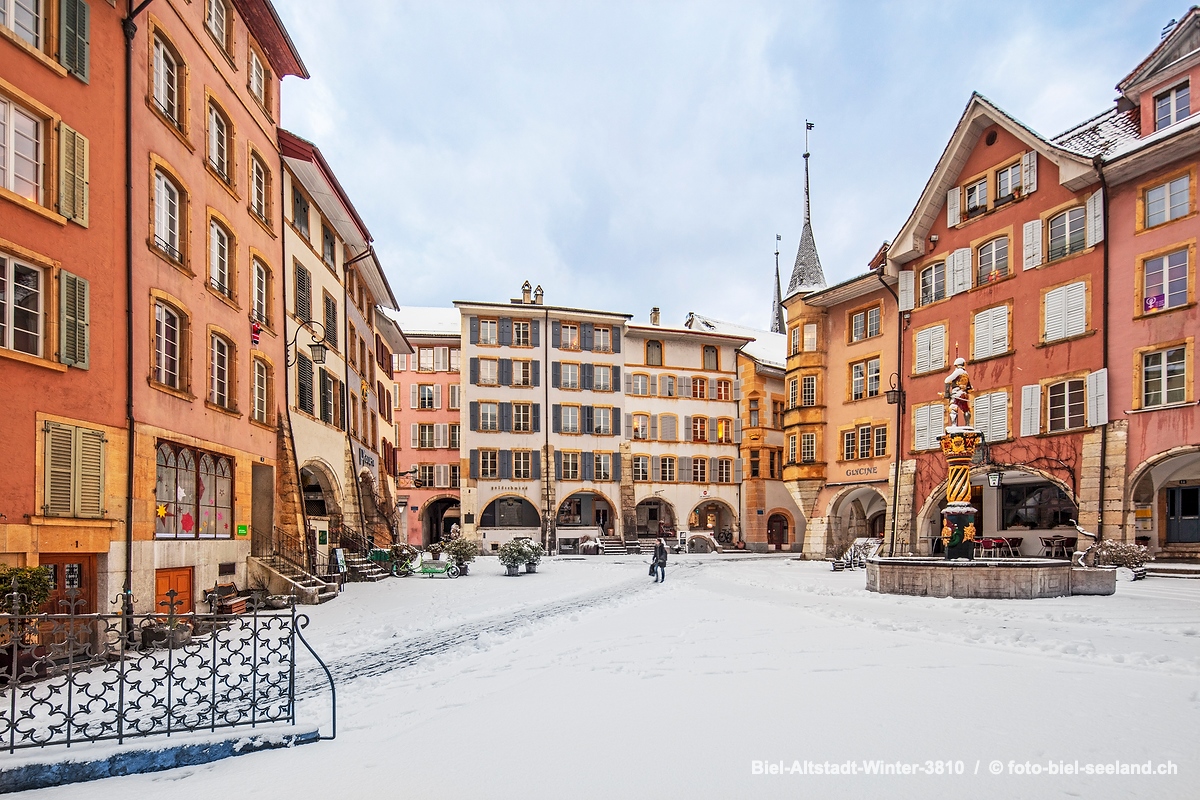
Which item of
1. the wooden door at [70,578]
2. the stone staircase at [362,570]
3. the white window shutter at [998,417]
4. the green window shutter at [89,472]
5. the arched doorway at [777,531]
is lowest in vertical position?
the arched doorway at [777,531]

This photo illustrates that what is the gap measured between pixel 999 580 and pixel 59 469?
55.2 feet

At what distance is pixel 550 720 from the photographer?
7.04 meters

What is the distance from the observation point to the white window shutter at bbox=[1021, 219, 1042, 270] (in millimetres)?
25531

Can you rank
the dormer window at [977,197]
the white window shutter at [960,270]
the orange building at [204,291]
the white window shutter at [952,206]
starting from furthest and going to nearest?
1. the white window shutter at [952,206]
2. the white window shutter at [960,270]
3. the dormer window at [977,197]
4. the orange building at [204,291]

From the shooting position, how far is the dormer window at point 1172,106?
22.4 m

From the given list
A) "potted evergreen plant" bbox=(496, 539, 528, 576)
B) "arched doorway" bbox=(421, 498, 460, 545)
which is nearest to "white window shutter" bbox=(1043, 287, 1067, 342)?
"potted evergreen plant" bbox=(496, 539, 528, 576)

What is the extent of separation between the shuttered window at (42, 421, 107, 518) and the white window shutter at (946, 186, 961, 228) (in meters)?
27.7

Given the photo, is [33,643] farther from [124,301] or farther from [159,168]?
[159,168]

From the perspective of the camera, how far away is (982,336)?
27.4 metres

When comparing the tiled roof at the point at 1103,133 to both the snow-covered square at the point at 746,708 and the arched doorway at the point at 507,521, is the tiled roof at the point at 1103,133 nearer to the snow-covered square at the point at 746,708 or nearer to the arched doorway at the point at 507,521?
the snow-covered square at the point at 746,708

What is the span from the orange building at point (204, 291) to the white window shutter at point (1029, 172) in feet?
75.3

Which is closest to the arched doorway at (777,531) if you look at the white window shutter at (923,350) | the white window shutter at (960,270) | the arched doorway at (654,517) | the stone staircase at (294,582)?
the arched doorway at (654,517)

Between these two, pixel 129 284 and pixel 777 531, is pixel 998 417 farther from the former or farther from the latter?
pixel 129 284

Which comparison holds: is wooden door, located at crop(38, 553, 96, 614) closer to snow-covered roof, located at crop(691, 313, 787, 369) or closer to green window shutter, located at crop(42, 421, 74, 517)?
green window shutter, located at crop(42, 421, 74, 517)
